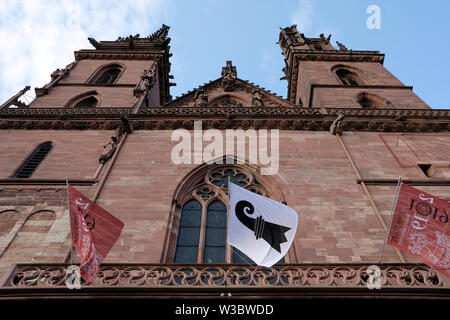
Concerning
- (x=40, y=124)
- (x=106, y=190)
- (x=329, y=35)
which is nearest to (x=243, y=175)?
(x=106, y=190)

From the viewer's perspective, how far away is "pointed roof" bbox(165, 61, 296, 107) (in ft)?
59.0

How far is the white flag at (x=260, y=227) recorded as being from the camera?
6.00m

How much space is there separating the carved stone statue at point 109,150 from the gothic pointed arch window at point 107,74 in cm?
962

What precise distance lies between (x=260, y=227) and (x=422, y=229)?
2.90 meters

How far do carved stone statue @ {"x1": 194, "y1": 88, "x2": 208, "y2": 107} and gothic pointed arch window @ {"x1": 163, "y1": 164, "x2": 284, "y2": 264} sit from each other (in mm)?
6701

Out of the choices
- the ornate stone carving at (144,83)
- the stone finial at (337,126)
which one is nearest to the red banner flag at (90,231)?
the stone finial at (337,126)

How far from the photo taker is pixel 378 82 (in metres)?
19.6

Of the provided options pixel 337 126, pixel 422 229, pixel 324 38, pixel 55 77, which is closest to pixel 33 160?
pixel 55 77

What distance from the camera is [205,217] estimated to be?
9.41 meters

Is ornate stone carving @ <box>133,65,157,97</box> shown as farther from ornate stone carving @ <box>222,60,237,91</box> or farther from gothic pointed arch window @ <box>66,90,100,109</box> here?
ornate stone carving @ <box>222,60,237,91</box>

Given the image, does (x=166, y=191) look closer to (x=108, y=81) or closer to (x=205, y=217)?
(x=205, y=217)

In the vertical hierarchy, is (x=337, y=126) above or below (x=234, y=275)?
above

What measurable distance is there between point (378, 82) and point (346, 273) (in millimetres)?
16079
